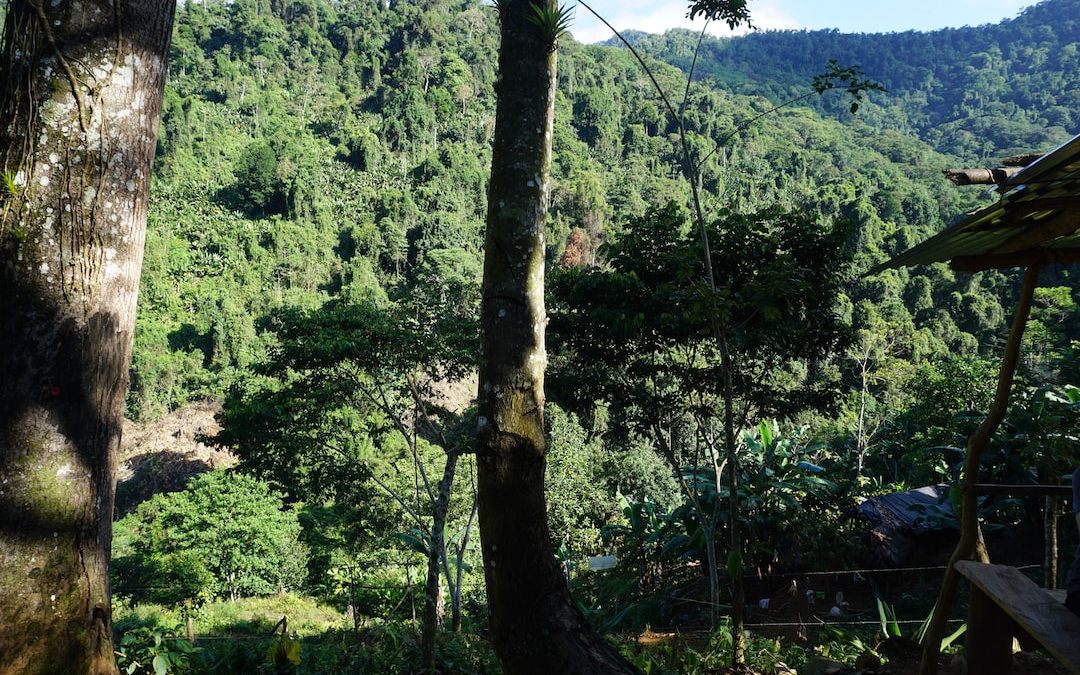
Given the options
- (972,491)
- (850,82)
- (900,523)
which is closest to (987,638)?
(972,491)

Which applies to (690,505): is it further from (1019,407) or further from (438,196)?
(438,196)

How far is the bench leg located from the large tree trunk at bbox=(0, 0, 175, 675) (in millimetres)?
2407

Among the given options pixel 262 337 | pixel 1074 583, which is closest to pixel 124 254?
pixel 1074 583

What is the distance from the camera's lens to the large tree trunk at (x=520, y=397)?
206 cm

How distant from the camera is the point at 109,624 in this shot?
1.83m

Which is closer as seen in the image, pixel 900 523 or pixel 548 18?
pixel 548 18

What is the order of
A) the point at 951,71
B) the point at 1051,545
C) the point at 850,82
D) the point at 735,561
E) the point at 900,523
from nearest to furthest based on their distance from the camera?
the point at 1051,545 < the point at 735,561 < the point at 850,82 < the point at 900,523 < the point at 951,71

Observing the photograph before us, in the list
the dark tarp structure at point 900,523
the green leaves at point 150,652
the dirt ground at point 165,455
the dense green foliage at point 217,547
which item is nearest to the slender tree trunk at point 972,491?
the green leaves at point 150,652

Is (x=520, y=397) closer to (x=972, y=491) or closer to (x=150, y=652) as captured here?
(x=972, y=491)

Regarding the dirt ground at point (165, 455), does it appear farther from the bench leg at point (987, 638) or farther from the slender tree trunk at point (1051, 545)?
the bench leg at point (987, 638)

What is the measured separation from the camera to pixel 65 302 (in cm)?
175

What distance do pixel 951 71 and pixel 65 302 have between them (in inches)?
4971

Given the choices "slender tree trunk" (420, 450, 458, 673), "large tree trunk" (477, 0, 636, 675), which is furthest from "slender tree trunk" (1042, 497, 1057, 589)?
Result: "slender tree trunk" (420, 450, 458, 673)

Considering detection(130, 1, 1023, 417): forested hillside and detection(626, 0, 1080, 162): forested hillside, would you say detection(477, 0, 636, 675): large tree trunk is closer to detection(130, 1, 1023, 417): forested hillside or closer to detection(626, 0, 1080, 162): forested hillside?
detection(130, 1, 1023, 417): forested hillside
